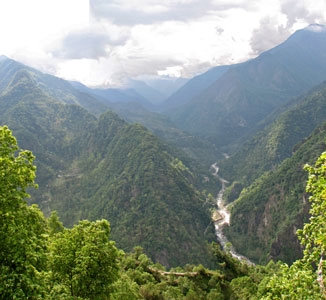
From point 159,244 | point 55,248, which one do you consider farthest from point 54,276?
point 159,244

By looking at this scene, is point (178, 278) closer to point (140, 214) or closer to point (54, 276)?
point (54, 276)

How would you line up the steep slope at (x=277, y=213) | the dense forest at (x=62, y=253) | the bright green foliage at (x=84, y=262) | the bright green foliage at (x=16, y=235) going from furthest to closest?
1. the steep slope at (x=277, y=213)
2. the bright green foliage at (x=84, y=262)
3. the dense forest at (x=62, y=253)
4. the bright green foliage at (x=16, y=235)

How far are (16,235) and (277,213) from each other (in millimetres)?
164124

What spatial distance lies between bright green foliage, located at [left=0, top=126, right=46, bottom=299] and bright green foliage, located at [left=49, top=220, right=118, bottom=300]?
13.0 ft

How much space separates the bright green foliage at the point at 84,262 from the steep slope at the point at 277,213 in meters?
132

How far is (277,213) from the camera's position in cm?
15750

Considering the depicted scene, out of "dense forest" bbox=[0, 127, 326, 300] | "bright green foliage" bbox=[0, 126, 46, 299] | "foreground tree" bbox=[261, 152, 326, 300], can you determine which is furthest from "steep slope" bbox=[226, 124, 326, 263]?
"bright green foliage" bbox=[0, 126, 46, 299]

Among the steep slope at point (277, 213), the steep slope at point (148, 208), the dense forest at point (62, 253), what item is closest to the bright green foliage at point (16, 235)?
the dense forest at point (62, 253)

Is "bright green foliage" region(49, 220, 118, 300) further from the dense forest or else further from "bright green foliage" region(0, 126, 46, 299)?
"bright green foliage" region(0, 126, 46, 299)

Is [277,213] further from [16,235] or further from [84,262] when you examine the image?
[16,235]

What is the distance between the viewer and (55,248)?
73.8 ft

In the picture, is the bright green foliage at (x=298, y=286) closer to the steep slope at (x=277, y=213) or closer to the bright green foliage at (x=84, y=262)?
the bright green foliage at (x=84, y=262)

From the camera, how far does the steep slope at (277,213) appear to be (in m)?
136

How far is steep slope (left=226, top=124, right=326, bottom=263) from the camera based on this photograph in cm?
13625
